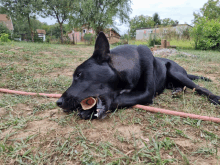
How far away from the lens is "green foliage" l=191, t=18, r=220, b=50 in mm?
13203

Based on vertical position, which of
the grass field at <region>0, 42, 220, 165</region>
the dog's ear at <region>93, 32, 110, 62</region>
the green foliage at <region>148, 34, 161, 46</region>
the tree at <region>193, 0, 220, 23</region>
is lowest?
the grass field at <region>0, 42, 220, 165</region>

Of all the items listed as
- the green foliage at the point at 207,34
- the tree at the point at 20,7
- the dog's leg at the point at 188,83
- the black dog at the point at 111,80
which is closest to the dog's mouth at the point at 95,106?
the black dog at the point at 111,80

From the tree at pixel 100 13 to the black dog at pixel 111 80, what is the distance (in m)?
19.8

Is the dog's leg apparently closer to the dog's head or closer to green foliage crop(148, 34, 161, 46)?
the dog's head

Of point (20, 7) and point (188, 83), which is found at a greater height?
point (20, 7)

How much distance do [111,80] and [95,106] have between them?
35 centimetres

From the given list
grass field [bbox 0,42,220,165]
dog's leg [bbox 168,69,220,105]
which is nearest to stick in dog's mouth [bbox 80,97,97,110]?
grass field [bbox 0,42,220,165]

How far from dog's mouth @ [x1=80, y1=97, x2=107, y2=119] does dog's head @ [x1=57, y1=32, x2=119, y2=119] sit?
0.06 feet

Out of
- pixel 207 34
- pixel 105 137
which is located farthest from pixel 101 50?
pixel 207 34

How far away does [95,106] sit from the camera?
5.63ft

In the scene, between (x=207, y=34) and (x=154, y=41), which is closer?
(x=207, y=34)

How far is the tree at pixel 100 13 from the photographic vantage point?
20.0 metres

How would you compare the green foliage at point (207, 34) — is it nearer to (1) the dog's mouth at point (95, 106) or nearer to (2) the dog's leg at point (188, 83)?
(2) the dog's leg at point (188, 83)

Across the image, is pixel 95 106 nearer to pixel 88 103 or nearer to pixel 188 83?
pixel 88 103
